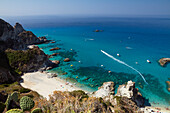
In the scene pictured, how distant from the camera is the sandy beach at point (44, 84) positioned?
2778 centimetres

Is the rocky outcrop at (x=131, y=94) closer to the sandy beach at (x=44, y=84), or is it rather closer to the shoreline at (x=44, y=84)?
the shoreline at (x=44, y=84)

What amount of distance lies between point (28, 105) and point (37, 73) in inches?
1040

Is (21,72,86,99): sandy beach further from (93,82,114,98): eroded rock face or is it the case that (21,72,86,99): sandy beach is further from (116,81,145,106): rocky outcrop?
(116,81,145,106): rocky outcrop

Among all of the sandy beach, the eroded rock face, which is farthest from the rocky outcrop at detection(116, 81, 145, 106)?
the sandy beach

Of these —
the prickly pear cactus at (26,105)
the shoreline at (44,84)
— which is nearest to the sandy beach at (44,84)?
the shoreline at (44,84)

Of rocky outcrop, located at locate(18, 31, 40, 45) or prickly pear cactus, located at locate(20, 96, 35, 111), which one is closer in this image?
prickly pear cactus, located at locate(20, 96, 35, 111)

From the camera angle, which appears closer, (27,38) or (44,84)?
(44,84)

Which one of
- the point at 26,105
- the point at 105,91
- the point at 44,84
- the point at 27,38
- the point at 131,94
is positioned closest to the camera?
the point at 26,105

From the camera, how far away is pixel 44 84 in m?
29.7

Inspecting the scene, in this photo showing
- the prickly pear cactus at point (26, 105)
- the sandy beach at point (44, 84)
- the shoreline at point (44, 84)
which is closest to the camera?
the prickly pear cactus at point (26, 105)

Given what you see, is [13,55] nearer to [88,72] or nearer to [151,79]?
[88,72]

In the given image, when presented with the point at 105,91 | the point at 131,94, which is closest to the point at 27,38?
the point at 105,91

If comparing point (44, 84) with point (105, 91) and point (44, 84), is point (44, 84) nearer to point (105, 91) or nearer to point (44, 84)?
point (44, 84)

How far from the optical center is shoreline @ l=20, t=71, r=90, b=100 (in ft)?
91.3
